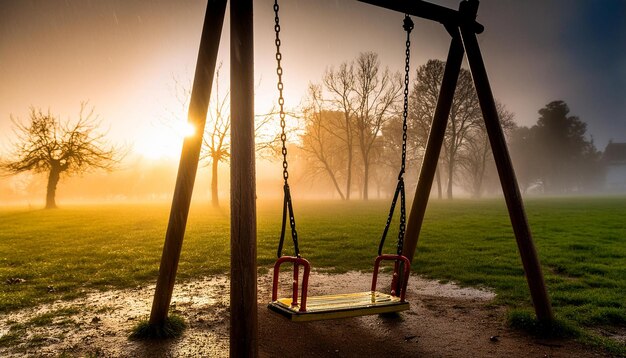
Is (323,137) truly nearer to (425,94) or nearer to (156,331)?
(425,94)

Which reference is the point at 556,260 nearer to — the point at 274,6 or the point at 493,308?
the point at 493,308

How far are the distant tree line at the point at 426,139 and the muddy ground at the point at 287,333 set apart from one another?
27728 millimetres

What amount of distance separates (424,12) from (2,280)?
29.6 feet

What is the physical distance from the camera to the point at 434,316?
5691 millimetres

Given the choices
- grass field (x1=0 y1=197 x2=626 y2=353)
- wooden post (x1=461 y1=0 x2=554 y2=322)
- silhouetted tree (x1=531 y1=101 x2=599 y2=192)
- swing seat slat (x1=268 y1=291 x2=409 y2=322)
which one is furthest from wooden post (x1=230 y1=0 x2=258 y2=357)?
silhouetted tree (x1=531 y1=101 x2=599 y2=192)

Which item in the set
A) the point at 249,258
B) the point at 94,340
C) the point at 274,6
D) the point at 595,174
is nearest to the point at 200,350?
the point at 94,340

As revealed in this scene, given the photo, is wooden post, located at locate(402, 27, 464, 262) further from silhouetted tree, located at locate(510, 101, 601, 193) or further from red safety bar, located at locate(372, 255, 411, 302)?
silhouetted tree, located at locate(510, 101, 601, 193)

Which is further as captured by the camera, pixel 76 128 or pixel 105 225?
pixel 76 128

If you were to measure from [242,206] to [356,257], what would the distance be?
7586mm

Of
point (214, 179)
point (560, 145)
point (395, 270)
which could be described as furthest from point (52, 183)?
point (560, 145)

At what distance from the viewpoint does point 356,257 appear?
1073 centimetres

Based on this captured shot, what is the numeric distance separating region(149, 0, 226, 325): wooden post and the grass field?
9.81 ft

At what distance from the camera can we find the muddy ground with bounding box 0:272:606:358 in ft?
14.6

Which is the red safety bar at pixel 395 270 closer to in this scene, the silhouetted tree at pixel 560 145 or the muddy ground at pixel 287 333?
the muddy ground at pixel 287 333
